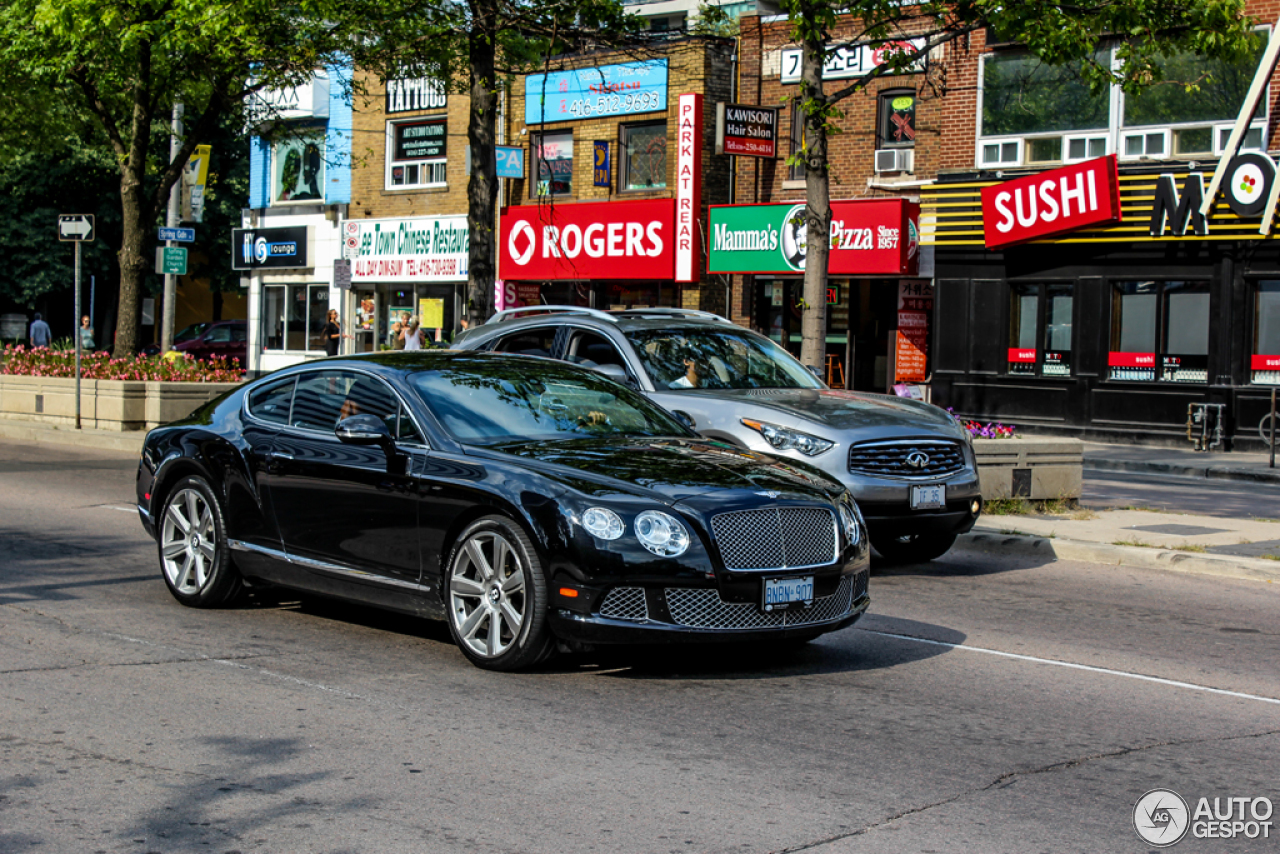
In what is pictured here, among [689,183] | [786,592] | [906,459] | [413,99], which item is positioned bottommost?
[786,592]

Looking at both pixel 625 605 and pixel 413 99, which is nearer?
pixel 625 605

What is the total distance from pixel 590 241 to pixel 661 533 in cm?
2786

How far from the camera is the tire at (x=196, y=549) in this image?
27.3 feet

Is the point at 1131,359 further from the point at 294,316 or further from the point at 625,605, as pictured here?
the point at 294,316

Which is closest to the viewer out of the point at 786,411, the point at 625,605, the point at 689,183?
the point at 625,605

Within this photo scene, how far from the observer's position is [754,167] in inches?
1238

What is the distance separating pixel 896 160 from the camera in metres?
28.6

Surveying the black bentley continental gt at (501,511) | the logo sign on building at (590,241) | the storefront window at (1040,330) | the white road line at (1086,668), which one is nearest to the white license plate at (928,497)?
the white road line at (1086,668)

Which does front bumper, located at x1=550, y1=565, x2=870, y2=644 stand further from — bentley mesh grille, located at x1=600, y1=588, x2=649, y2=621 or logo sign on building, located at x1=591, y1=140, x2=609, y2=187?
logo sign on building, located at x1=591, y1=140, x2=609, y2=187

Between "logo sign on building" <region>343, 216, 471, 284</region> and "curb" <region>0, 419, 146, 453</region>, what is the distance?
1428 cm

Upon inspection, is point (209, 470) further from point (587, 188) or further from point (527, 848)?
point (587, 188)

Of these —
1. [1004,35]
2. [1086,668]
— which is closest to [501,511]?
[1086,668]

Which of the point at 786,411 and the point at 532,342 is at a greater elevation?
the point at 532,342

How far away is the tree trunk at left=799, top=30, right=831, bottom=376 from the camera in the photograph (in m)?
15.4
